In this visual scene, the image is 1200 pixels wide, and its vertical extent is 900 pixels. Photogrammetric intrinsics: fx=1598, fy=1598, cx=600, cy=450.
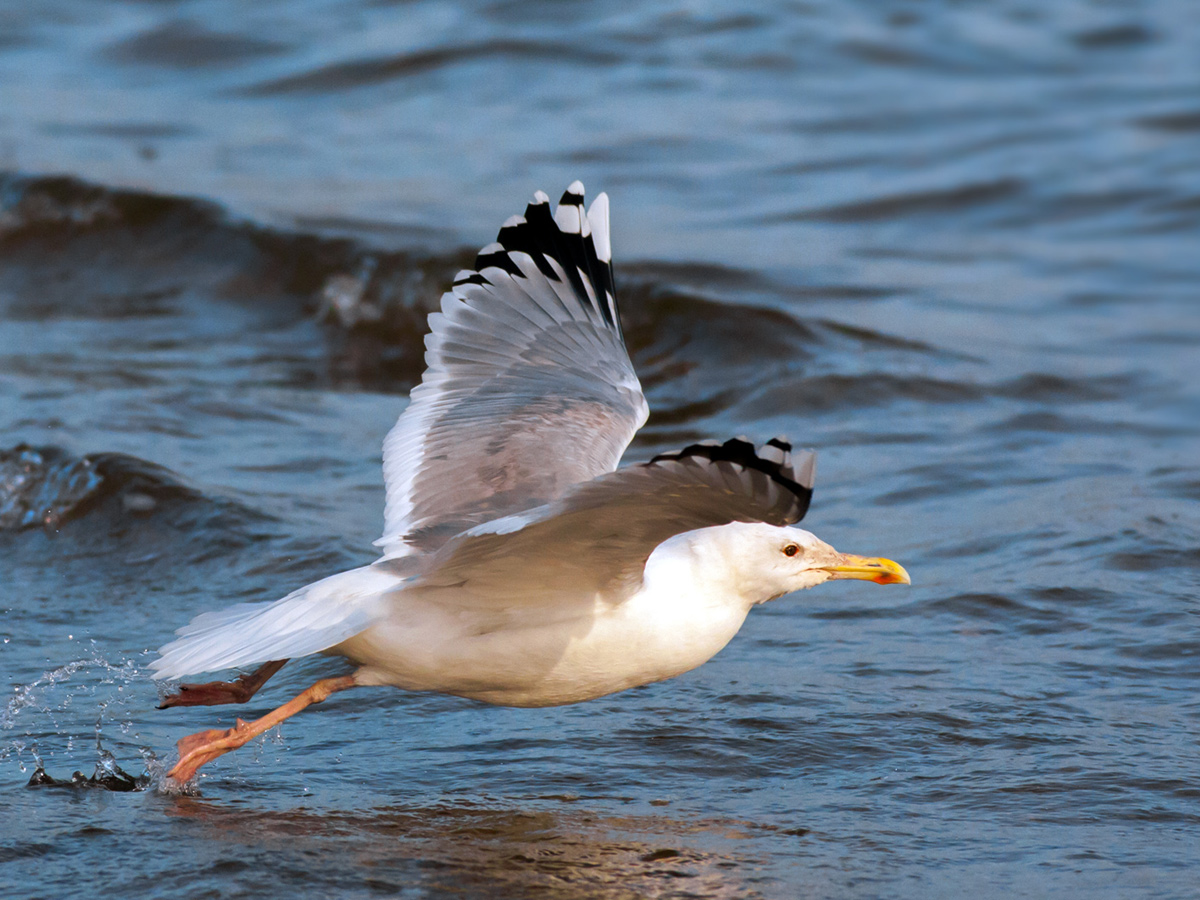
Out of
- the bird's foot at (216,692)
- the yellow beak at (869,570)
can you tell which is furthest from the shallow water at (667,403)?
the yellow beak at (869,570)

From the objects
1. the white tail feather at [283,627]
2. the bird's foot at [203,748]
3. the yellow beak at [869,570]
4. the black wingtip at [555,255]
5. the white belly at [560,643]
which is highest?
the black wingtip at [555,255]

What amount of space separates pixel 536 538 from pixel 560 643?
0.40 m

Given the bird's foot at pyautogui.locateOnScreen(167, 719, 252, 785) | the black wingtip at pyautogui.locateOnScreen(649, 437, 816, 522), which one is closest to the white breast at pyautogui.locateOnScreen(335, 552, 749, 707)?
the bird's foot at pyautogui.locateOnScreen(167, 719, 252, 785)

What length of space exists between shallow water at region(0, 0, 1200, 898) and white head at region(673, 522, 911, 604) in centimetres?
59

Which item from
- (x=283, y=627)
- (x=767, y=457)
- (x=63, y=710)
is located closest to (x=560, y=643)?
(x=283, y=627)

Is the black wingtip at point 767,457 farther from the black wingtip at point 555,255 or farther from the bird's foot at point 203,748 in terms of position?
the black wingtip at point 555,255

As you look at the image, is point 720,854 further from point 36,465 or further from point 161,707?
point 36,465

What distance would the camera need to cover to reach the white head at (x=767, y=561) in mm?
3875

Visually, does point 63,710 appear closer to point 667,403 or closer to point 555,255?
point 555,255

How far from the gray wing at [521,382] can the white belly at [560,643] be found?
42 cm

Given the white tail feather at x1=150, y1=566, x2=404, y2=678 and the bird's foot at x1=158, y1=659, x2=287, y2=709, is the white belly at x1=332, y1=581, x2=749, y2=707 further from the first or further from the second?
the bird's foot at x1=158, y1=659, x2=287, y2=709

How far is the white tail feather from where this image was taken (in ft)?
11.6

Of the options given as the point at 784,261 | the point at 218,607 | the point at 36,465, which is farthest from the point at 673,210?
the point at 218,607

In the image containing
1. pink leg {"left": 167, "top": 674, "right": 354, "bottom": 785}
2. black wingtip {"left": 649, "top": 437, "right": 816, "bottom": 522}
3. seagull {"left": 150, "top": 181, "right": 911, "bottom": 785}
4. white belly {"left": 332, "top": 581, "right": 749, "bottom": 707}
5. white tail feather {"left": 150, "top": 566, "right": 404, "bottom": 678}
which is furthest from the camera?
pink leg {"left": 167, "top": 674, "right": 354, "bottom": 785}
